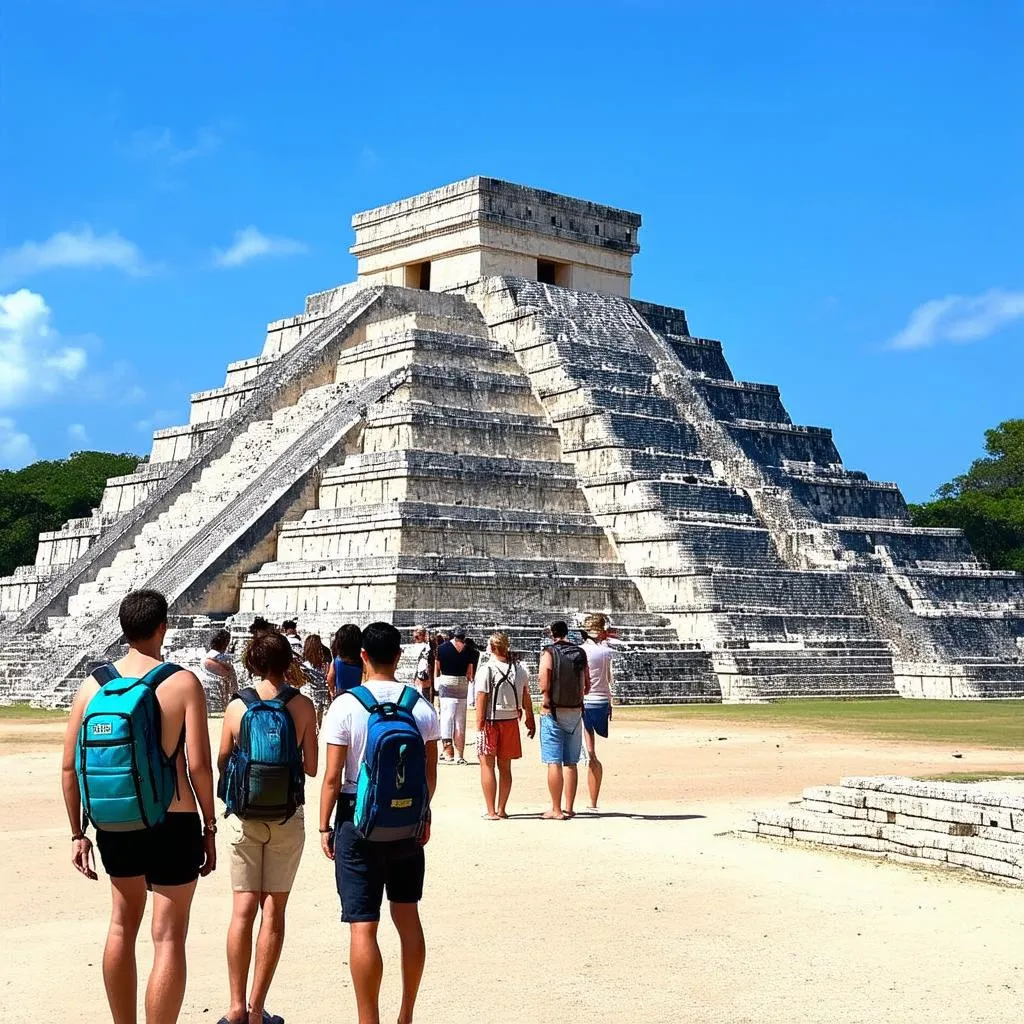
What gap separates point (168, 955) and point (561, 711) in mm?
6710

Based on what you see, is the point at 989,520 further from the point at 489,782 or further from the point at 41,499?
the point at 489,782

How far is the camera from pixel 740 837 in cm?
1166

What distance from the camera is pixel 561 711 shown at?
12.6 meters

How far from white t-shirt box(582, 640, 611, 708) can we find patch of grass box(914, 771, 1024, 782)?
8.87 feet

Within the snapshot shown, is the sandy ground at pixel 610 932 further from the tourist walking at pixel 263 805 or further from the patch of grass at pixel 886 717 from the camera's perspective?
the patch of grass at pixel 886 717

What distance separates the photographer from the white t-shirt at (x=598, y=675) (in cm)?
1352

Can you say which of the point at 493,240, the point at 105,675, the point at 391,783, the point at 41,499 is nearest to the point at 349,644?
the point at 391,783

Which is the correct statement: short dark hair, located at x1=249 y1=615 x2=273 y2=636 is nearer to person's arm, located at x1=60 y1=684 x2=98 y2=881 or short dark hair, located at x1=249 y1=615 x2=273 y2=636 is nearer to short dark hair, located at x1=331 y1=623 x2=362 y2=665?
short dark hair, located at x1=331 y1=623 x2=362 y2=665

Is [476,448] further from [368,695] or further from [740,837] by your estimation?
[368,695]

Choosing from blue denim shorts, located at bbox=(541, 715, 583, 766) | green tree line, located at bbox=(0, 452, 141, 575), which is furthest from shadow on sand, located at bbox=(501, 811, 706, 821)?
green tree line, located at bbox=(0, 452, 141, 575)

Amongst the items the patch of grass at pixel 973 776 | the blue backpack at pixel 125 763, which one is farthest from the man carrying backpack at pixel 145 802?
the patch of grass at pixel 973 776

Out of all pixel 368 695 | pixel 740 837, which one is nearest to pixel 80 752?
pixel 368 695

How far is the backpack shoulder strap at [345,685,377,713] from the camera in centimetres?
672

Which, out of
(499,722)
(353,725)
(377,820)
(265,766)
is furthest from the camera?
(499,722)
